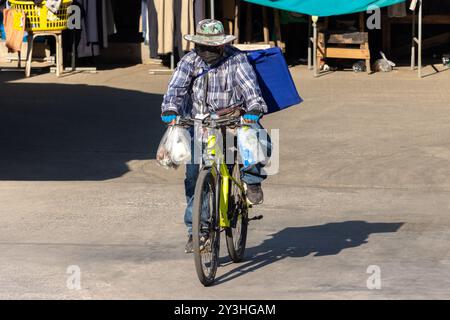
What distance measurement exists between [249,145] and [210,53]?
2.34 feet

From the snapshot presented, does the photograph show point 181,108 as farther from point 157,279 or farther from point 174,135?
point 157,279

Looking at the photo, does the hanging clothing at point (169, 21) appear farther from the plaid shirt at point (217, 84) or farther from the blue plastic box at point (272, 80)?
the plaid shirt at point (217, 84)

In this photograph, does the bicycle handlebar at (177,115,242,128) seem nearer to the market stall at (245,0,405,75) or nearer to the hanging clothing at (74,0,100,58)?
the market stall at (245,0,405,75)

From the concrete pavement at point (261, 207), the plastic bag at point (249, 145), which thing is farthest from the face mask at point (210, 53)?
the concrete pavement at point (261, 207)

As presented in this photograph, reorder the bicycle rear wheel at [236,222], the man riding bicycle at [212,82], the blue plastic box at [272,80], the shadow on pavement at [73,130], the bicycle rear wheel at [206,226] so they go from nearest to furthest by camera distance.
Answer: the bicycle rear wheel at [206,226]
the man riding bicycle at [212,82]
the bicycle rear wheel at [236,222]
the blue plastic box at [272,80]
the shadow on pavement at [73,130]

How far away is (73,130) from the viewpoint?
49.3ft

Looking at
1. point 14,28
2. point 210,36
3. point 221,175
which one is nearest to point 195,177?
point 221,175

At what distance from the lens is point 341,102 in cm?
1662

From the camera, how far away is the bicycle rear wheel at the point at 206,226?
7852 millimetres

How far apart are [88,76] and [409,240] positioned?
9962 mm

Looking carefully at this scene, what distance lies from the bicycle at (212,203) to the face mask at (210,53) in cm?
43

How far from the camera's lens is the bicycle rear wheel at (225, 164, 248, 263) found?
8.54 metres

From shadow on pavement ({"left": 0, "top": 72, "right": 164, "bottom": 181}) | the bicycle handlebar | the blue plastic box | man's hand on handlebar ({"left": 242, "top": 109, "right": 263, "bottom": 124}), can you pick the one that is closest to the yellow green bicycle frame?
the bicycle handlebar

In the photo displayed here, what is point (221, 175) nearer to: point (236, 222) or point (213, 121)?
point (213, 121)
